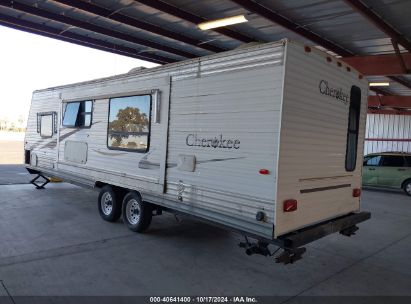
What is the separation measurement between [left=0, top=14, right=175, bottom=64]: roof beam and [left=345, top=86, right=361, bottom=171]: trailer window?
9000mm

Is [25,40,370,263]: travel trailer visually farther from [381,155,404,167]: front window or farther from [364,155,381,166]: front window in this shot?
[364,155,381,166]: front window

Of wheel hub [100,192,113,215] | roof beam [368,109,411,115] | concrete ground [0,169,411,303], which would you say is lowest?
concrete ground [0,169,411,303]

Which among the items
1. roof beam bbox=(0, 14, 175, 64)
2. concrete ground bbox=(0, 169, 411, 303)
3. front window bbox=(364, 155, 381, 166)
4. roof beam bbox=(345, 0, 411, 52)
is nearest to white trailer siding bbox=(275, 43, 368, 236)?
concrete ground bbox=(0, 169, 411, 303)

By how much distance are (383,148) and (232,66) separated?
22.1m

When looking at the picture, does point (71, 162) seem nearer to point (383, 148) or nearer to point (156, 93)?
point (156, 93)

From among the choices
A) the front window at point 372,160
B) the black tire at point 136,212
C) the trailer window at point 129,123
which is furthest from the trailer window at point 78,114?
the front window at point 372,160

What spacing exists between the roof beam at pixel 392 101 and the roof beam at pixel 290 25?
9.40 metres

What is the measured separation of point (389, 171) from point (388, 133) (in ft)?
37.2

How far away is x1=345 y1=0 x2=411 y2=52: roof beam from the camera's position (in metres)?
7.46

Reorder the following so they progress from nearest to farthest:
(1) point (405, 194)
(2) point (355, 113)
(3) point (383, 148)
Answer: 1. (2) point (355, 113)
2. (1) point (405, 194)
3. (3) point (383, 148)

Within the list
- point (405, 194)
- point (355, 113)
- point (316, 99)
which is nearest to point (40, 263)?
point (316, 99)

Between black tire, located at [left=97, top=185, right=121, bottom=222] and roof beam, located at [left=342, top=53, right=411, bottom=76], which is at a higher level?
roof beam, located at [left=342, top=53, right=411, bottom=76]

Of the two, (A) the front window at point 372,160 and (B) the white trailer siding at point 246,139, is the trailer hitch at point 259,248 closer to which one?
(B) the white trailer siding at point 246,139

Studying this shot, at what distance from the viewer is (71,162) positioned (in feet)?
27.5
